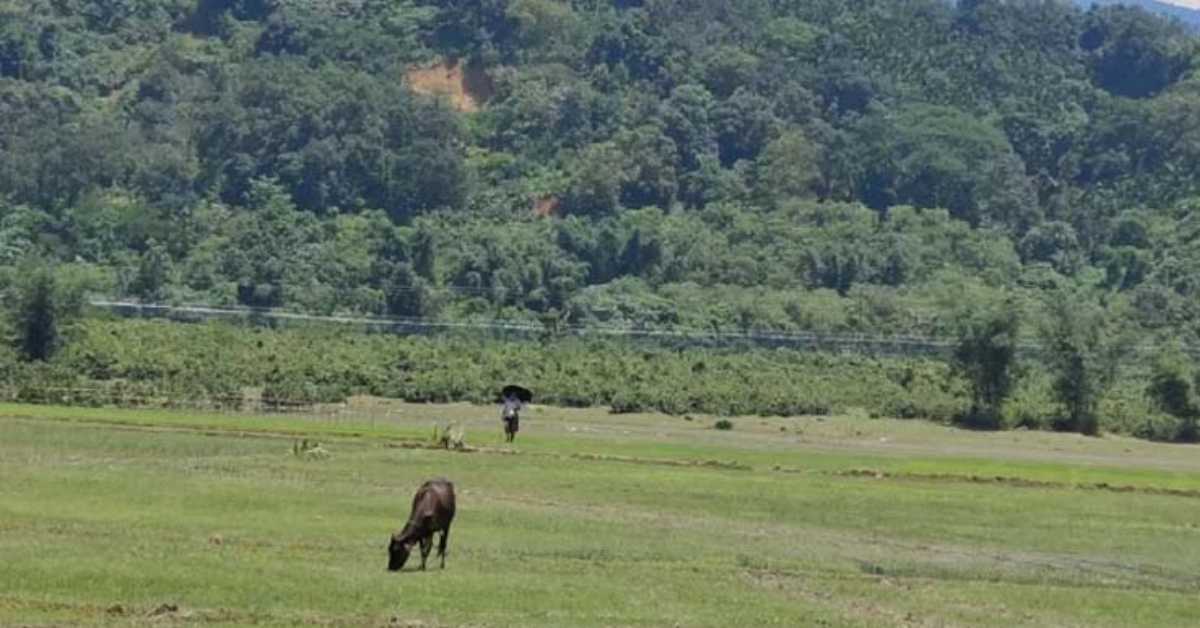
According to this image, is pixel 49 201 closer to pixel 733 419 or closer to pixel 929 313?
pixel 929 313

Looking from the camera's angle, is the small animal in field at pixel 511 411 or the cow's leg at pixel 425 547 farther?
the small animal in field at pixel 511 411

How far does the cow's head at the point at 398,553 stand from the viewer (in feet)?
126

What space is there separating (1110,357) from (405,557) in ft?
270

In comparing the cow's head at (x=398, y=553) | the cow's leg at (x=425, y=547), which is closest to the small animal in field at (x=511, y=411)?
the cow's leg at (x=425, y=547)

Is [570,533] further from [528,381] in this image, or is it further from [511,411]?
[528,381]

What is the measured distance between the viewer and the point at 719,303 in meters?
164

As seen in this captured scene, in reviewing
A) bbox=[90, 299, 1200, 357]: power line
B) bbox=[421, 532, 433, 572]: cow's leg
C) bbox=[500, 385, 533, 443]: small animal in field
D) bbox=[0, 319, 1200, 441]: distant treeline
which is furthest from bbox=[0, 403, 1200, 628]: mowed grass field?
bbox=[90, 299, 1200, 357]: power line

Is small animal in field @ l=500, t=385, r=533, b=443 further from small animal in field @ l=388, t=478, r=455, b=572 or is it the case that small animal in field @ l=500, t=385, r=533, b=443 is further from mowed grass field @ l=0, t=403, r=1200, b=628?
small animal in field @ l=388, t=478, r=455, b=572

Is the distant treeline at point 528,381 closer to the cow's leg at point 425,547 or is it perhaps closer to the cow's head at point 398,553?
the cow's leg at point 425,547

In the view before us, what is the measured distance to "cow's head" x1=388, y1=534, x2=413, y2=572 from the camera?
3841 centimetres

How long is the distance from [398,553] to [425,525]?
794 mm

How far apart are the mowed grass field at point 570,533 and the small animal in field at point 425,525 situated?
0.43 metres

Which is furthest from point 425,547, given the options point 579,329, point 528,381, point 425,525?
point 579,329

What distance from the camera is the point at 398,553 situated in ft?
127
